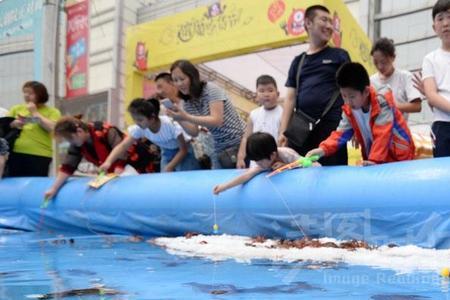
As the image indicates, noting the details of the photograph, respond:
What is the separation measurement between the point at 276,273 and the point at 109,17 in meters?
6.65

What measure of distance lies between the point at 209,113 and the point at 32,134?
178cm

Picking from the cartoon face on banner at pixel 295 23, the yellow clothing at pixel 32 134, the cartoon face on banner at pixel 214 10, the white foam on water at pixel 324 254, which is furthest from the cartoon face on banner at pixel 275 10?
the white foam on water at pixel 324 254

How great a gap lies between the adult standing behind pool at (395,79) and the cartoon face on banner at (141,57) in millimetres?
3991

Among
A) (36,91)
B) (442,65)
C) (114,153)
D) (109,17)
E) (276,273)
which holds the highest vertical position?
(109,17)

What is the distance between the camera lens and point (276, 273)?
4.91 ft

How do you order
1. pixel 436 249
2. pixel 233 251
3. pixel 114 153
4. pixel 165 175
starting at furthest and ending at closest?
1. pixel 114 153
2. pixel 165 175
3. pixel 233 251
4. pixel 436 249

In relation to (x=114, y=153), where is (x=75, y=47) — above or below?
above

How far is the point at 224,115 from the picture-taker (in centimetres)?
292

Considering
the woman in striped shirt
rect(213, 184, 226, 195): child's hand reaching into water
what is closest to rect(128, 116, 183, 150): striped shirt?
the woman in striped shirt

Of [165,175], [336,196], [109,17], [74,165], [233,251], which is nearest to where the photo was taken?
[233,251]

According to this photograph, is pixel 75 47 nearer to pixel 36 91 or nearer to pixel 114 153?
pixel 36 91

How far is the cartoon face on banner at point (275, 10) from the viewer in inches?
196

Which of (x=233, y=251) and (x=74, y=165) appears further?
(x=74, y=165)

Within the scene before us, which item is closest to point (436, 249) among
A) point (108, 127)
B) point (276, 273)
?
point (276, 273)
